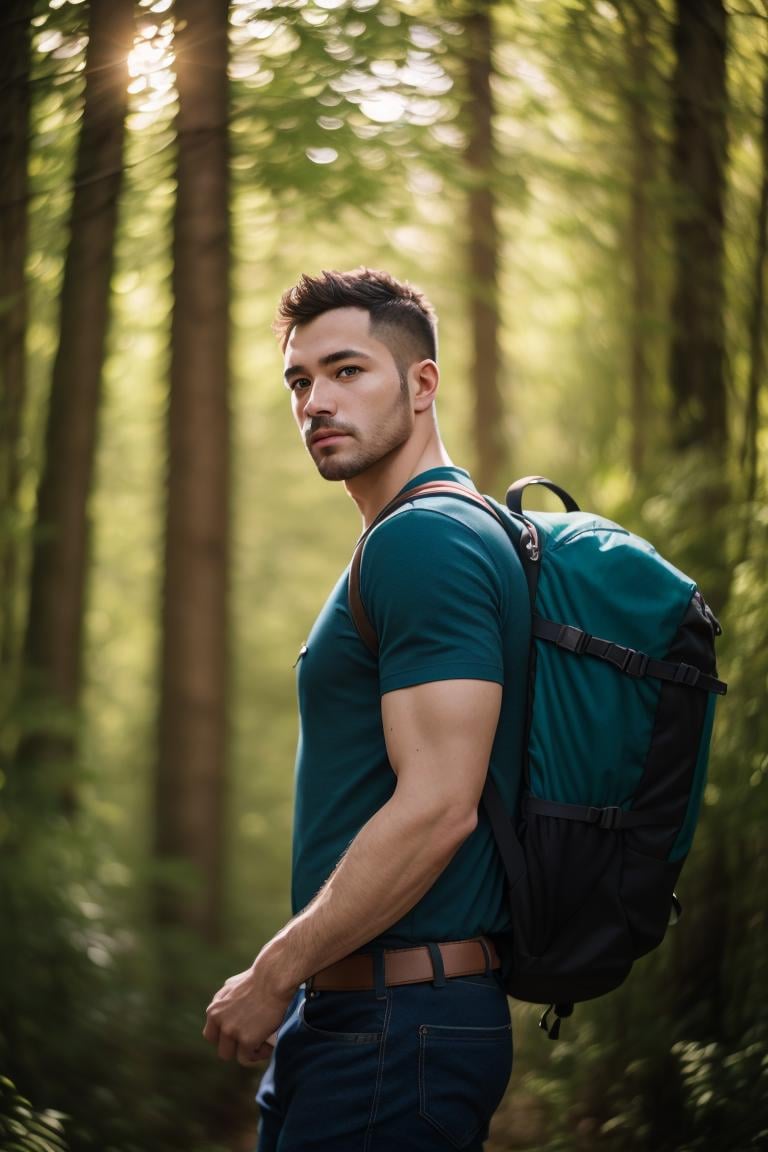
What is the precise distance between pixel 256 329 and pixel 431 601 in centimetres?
789

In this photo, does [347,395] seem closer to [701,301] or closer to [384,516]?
[384,516]

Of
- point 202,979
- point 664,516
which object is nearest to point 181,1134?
point 202,979

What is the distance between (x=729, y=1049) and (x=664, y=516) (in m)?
2.29

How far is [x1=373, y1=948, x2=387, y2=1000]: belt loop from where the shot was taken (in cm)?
217

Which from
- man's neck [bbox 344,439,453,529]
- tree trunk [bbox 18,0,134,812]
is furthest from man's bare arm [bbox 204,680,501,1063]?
tree trunk [bbox 18,0,134,812]

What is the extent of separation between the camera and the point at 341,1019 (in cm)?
222

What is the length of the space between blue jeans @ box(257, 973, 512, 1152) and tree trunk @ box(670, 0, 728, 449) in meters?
3.43

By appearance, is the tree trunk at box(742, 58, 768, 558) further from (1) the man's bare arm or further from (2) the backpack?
(1) the man's bare arm

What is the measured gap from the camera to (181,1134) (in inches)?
194

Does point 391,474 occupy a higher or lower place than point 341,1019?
higher

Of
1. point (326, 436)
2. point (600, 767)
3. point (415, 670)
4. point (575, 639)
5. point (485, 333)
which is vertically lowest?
point (485, 333)

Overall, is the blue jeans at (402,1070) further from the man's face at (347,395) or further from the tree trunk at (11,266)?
the tree trunk at (11,266)

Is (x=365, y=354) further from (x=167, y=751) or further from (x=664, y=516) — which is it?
(x=167, y=751)

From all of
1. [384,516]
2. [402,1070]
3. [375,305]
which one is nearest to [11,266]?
[375,305]
